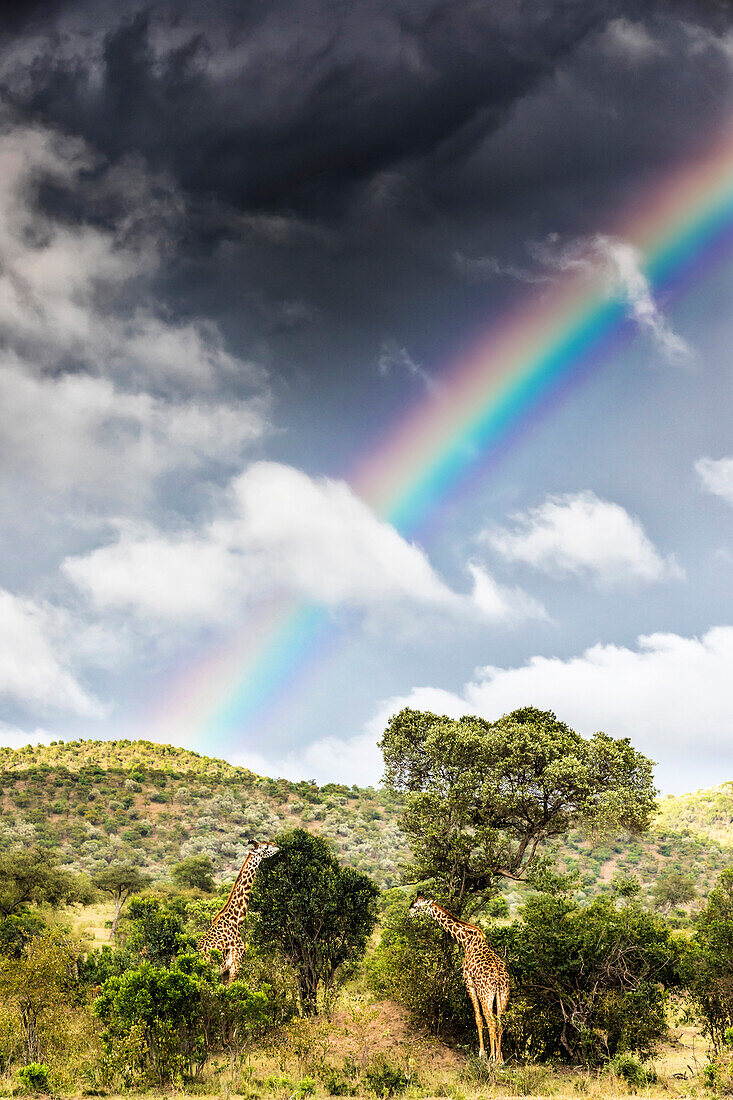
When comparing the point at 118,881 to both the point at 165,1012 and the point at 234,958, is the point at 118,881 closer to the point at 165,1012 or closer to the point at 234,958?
the point at 234,958

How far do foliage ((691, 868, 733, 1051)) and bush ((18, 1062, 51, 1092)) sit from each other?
15727 mm

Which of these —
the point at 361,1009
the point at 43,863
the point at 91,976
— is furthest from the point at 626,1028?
the point at 43,863

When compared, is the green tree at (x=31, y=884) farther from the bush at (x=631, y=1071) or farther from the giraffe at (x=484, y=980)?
the bush at (x=631, y=1071)

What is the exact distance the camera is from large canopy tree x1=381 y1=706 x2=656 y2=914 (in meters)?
22.2

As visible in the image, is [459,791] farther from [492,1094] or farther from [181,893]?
[181,893]

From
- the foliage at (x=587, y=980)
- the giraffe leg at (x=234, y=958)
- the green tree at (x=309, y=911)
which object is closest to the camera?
the foliage at (x=587, y=980)

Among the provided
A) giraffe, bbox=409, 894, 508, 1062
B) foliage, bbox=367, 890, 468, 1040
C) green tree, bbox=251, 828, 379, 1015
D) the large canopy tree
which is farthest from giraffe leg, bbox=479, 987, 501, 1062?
green tree, bbox=251, 828, 379, 1015

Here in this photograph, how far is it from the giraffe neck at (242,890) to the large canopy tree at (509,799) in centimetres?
483

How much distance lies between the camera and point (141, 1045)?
14977 millimetres

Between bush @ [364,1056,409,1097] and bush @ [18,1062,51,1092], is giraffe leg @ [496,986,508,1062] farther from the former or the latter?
bush @ [18,1062,51,1092]

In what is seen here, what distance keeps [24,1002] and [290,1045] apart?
6.01 meters

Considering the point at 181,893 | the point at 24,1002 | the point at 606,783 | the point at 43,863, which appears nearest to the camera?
the point at 24,1002

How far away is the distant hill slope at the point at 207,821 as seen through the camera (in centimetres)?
7606

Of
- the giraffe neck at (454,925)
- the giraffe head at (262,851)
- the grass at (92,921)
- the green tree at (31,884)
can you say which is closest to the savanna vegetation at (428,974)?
the giraffe neck at (454,925)
